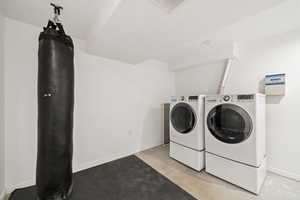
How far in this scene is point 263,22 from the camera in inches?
58.8

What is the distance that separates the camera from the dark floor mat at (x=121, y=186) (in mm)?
1373

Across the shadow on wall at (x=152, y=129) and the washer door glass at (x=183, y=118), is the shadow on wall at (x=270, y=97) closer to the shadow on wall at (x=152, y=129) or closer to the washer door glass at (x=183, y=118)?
the washer door glass at (x=183, y=118)

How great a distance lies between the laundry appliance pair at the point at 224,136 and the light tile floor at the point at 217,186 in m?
0.08

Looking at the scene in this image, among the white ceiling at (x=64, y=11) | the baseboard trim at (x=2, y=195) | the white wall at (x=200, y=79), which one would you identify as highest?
the white ceiling at (x=64, y=11)

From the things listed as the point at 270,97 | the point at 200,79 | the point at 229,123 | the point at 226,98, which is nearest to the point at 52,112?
the point at 226,98

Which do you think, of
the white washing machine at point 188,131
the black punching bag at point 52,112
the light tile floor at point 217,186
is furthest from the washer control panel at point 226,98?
the black punching bag at point 52,112

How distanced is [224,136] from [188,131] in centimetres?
54

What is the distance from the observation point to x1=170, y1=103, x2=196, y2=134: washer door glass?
200 centimetres

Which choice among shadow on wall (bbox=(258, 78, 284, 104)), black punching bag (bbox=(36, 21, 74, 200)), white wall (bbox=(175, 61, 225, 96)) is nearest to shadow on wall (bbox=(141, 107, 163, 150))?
white wall (bbox=(175, 61, 225, 96))

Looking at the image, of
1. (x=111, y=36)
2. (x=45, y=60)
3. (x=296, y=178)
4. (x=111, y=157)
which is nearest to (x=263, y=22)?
(x=111, y=36)

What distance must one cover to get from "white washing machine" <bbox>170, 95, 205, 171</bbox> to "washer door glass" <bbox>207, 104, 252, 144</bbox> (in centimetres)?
20

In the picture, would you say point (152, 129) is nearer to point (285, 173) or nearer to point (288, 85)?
point (285, 173)

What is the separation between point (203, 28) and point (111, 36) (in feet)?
3.65

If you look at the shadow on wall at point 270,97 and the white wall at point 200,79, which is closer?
the shadow on wall at point 270,97
